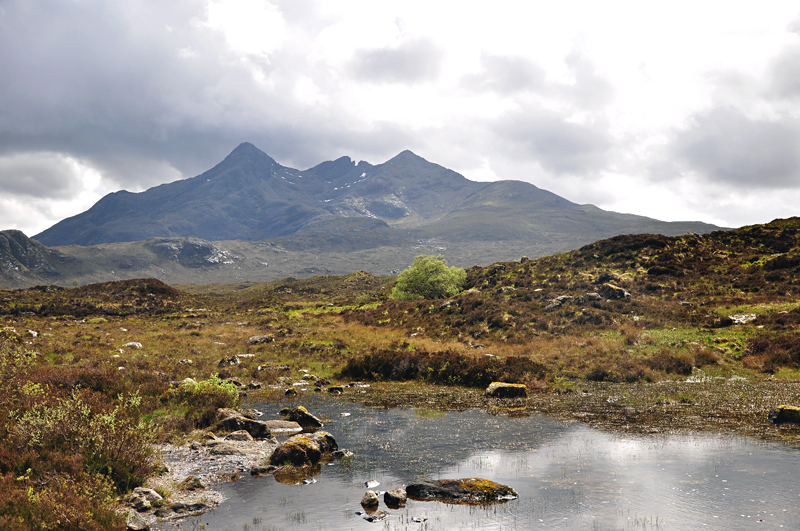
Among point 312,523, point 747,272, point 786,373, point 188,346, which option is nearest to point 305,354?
point 188,346

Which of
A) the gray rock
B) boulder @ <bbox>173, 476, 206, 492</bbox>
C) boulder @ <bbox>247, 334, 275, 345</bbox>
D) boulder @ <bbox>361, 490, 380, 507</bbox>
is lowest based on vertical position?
the gray rock

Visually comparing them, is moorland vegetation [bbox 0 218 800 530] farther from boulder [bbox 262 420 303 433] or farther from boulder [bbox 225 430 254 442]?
boulder [bbox 262 420 303 433]

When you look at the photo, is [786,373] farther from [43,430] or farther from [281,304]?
[281,304]

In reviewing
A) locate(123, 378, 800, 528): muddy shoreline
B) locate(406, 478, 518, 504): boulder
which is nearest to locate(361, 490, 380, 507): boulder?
locate(406, 478, 518, 504): boulder

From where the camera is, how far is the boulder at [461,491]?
42.1 ft

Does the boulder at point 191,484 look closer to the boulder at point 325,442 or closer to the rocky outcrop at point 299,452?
the rocky outcrop at point 299,452

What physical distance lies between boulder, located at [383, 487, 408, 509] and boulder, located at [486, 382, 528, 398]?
13391 mm

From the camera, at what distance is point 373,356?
3328 centimetres

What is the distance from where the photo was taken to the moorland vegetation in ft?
42.8

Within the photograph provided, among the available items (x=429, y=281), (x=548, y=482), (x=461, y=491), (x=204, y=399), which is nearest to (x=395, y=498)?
(x=461, y=491)

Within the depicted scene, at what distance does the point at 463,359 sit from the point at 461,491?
59.0ft

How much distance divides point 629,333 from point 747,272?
21056mm

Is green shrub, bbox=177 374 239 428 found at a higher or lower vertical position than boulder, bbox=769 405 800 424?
lower

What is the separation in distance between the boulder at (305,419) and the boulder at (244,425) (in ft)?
5.33
